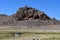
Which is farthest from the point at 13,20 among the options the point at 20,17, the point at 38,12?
the point at 38,12

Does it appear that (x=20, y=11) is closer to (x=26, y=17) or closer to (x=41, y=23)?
(x=26, y=17)

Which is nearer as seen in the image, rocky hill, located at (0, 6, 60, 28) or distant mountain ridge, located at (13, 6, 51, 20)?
rocky hill, located at (0, 6, 60, 28)

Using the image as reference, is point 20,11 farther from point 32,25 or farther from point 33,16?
point 32,25

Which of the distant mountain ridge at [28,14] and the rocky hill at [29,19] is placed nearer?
the rocky hill at [29,19]

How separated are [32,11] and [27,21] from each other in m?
6.95

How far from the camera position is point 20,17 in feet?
396

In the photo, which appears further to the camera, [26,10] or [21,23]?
[26,10]

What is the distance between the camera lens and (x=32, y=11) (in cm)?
12169

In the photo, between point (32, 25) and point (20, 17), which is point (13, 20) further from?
point (32, 25)

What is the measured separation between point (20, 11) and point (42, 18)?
35.9ft

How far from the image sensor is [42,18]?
120500 mm

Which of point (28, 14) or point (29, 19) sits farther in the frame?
point (28, 14)

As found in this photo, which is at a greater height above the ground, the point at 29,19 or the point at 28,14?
the point at 28,14

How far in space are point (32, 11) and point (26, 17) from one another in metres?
4.21
